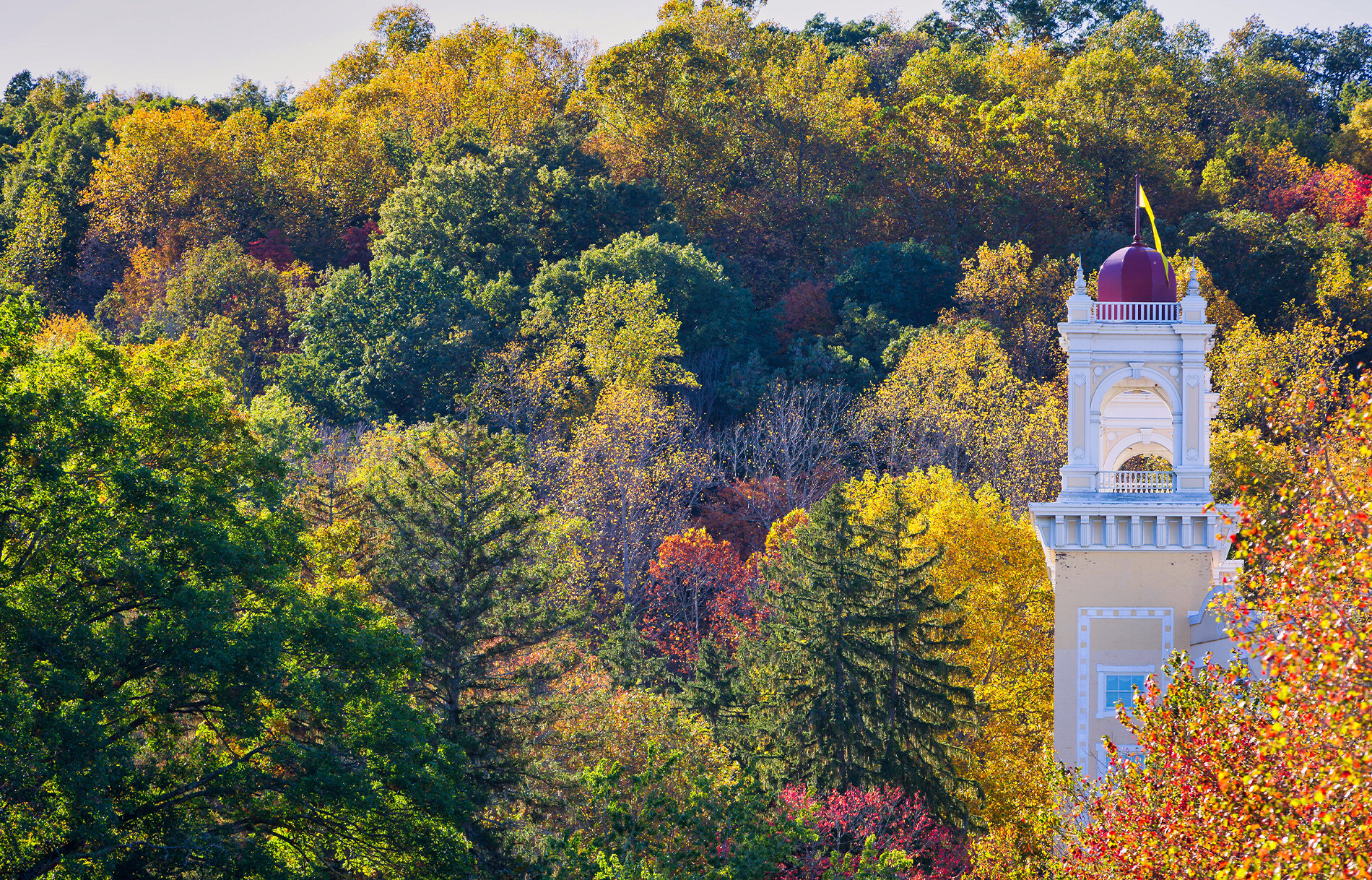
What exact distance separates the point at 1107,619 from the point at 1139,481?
8.68 ft

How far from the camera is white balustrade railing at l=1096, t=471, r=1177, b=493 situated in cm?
2661

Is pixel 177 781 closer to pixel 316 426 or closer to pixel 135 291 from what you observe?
pixel 316 426

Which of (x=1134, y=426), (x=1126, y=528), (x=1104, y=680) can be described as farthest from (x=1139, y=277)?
(x=1104, y=680)

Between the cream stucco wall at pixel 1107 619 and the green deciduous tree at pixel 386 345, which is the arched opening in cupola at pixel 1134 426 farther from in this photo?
the green deciduous tree at pixel 386 345

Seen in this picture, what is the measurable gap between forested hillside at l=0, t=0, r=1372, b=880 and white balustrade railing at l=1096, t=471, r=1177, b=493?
376cm

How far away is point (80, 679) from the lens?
61.9ft

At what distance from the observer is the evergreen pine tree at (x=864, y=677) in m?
28.7

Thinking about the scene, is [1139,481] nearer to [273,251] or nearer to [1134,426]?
[1134,426]

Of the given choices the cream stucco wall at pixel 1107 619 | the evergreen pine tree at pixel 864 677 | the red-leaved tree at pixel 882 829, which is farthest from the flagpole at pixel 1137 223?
the red-leaved tree at pixel 882 829

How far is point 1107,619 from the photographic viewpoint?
26266 mm

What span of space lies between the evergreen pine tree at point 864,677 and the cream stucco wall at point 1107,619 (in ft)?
10.5

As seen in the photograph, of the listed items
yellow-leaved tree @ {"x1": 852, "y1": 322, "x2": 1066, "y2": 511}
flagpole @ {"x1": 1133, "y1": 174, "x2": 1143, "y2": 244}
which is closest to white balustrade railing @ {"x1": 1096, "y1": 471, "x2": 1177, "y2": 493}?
flagpole @ {"x1": 1133, "y1": 174, "x2": 1143, "y2": 244}

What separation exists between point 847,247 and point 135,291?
32483mm

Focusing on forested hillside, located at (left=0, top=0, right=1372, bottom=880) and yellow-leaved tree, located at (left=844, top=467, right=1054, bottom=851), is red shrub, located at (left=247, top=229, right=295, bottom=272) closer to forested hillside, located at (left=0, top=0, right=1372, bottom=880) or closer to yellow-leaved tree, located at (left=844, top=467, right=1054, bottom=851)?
forested hillside, located at (left=0, top=0, right=1372, bottom=880)
